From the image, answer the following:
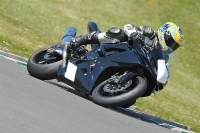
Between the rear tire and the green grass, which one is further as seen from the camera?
the green grass

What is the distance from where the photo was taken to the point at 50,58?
8.27 metres

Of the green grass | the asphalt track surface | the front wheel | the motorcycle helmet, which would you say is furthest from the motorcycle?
the green grass

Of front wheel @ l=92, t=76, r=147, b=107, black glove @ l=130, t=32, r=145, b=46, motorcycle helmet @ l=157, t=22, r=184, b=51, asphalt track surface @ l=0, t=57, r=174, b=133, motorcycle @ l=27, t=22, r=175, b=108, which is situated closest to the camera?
asphalt track surface @ l=0, t=57, r=174, b=133

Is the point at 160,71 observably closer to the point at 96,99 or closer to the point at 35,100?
the point at 96,99

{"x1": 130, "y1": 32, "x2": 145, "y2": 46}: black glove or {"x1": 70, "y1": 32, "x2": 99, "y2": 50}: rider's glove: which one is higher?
{"x1": 130, "y1": 32, "x2": 145, "y2": 46}: black glove

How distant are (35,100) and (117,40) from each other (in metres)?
2.05

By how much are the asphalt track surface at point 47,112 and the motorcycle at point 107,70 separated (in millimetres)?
302

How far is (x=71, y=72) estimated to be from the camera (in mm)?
7941

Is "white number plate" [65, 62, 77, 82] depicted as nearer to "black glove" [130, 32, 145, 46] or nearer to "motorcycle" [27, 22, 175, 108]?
"motorcycle" [27, 22, 175, 108]

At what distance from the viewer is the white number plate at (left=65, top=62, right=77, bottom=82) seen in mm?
7914

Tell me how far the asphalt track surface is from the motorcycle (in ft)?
0.99

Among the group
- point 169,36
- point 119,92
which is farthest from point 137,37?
point 119,92

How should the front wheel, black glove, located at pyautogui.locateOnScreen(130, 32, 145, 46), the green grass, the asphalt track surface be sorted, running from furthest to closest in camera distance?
1. the green grass
2. black glove, located at pyautogui.locateOnScreen(130, 32, 145, 46)
3. the front wheel
4. the asphalt track surface

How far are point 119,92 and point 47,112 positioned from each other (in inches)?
77.8
